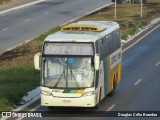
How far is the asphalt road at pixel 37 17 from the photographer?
50.6 meters

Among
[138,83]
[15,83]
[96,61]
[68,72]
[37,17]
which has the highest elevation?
[96,61]

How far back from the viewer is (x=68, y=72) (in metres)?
22.8

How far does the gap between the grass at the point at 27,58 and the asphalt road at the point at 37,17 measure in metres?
2.22

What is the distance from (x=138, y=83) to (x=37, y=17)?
116 ft

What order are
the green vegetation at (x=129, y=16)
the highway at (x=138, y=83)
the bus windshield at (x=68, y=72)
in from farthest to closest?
the green vegetation at (x=129, y=16)
the highway at (x=138, y=83)
the bus windshield at (x=68, y=72)

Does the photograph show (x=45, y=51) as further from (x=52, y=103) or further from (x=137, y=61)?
(x=137, y=61)

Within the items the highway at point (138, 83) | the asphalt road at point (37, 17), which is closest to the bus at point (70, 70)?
the highway at point (138, 83)

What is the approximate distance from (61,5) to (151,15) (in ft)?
53.9

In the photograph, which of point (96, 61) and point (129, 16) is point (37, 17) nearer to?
point (129, 16)

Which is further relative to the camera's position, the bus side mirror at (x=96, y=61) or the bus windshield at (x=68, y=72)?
the bus windshield at (x=68, y=72)

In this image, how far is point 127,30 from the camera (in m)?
49.8

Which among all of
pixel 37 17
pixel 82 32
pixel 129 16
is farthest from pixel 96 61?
pixel 37 17

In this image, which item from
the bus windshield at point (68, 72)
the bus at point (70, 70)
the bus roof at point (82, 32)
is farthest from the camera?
the bus roof at point (82, 32)

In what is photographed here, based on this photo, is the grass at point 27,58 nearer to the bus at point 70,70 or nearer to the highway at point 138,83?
the highway at point 138,83
